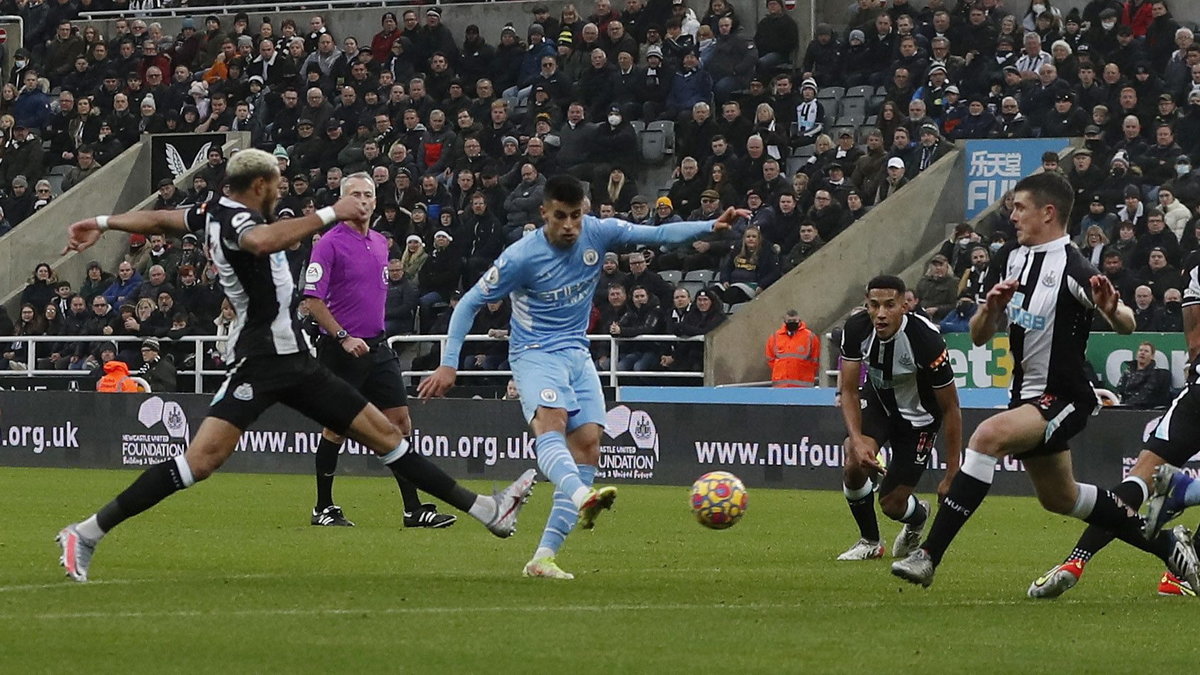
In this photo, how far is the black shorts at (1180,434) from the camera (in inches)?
439

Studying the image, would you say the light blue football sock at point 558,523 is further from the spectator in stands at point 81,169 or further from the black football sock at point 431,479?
the spectator in stands at point 81,169

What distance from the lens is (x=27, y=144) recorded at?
3450 cm

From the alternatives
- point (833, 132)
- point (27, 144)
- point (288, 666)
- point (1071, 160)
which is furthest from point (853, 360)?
point (27, 144)

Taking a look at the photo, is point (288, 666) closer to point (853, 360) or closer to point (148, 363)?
point (853, 360)

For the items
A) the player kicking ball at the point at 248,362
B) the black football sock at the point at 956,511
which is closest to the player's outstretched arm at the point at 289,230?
the player kicking ball at the point at 248,362

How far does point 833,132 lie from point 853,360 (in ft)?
54.2

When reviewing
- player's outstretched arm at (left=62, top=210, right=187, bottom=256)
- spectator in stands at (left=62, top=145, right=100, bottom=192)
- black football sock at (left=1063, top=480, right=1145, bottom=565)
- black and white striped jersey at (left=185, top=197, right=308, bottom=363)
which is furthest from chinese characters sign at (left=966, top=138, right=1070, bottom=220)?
player's outstretched arm at (left=62, top=210, right=187, bottom=256)

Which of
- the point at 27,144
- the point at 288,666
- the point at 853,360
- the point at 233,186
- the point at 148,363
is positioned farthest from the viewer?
the point at 27,144

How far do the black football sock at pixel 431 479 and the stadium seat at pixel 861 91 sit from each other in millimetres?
18406

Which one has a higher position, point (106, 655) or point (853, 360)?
point (853, 360)

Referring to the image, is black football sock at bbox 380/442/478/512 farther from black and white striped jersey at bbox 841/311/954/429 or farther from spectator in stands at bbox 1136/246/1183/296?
spectator in stands at bbox 1136/246/1183/296

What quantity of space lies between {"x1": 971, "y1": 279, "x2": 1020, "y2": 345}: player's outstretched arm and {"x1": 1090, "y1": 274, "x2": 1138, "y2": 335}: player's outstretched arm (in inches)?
15.2

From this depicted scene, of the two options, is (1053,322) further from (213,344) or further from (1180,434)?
(213,344)

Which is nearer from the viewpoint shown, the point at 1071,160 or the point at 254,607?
the point at 254,607
